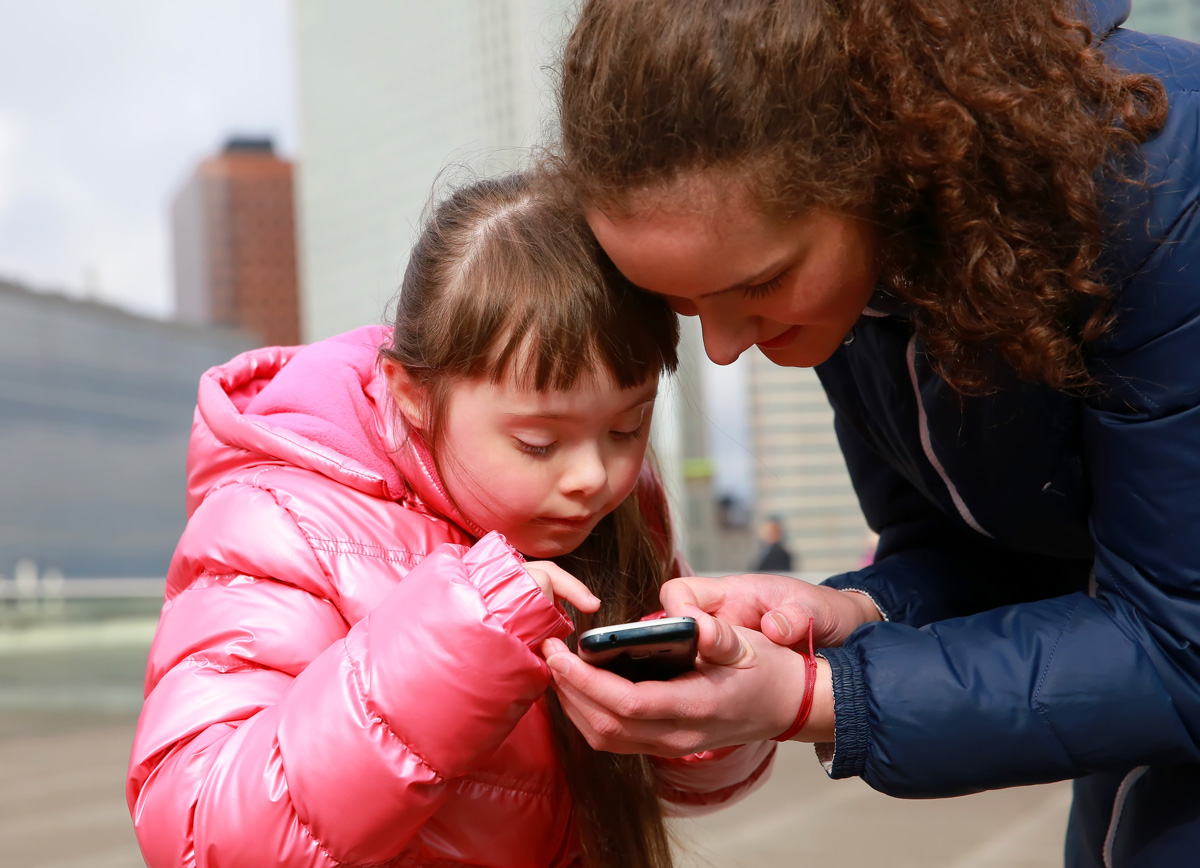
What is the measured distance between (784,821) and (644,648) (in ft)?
13.4

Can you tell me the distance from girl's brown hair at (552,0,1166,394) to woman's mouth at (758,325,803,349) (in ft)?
0.59

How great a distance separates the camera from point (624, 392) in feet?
4.79

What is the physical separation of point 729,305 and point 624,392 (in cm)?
22

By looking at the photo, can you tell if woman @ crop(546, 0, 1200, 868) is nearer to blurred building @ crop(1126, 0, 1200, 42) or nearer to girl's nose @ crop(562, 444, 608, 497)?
girl's nose @ crop(562, 444, 608, 497)

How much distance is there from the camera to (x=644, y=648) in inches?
47.8

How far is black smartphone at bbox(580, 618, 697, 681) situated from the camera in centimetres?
119

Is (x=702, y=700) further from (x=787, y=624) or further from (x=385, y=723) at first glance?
(x=385, y=723)

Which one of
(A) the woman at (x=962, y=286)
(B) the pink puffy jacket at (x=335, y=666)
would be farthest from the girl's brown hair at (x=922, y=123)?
(B) the pink puffy jacket at (x=335, y=666)

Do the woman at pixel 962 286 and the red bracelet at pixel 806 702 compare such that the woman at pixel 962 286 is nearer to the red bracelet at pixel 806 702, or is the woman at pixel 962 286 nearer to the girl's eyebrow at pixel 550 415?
the red bracelet at pixel 806 702

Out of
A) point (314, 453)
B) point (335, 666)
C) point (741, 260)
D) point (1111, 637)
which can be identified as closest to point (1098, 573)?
point (1111, 637)

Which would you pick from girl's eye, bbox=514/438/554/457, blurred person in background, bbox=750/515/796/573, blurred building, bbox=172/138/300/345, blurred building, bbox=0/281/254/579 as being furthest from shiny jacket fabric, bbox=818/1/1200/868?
blurred building, bbox=172/138/300/345

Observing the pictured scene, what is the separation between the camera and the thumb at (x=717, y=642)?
125 centimetres

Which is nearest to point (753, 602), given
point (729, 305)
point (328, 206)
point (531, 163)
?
point (729, 305)

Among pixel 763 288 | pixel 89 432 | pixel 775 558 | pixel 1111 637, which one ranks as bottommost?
pixel 89 432
